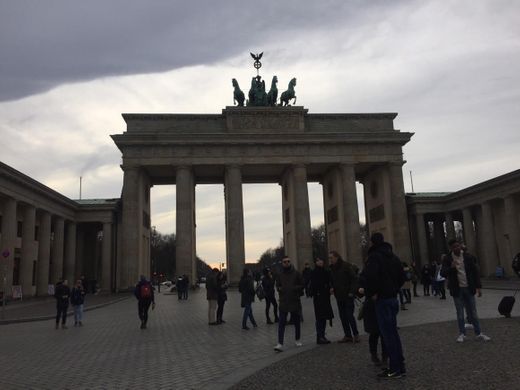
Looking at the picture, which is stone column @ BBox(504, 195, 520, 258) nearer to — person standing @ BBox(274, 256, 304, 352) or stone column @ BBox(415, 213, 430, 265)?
stone column @ BBox(415, 213, 430, 265)

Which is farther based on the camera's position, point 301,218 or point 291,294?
point 301,218

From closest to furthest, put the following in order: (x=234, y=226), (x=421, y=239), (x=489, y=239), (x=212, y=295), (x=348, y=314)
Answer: (x=348, y=314) < (x=212, y=295) < (x=489, y=239) < (x=234, y=226) < (x=421, y=239)

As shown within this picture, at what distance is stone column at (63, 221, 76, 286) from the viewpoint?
50719 millimetres

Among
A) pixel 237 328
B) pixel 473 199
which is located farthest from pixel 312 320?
pixel 473 199

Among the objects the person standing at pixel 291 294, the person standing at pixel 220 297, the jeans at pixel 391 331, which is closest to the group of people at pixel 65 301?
the person standing at pixel 220 297

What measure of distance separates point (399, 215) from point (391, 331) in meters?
44.2

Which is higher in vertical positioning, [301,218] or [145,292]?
[301,218]

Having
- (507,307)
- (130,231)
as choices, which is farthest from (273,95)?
(507,307)

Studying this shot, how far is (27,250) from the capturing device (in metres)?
40.0

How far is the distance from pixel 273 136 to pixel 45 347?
38.4m

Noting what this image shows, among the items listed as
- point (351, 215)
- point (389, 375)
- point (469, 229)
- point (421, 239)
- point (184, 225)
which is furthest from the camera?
point (421, 239)

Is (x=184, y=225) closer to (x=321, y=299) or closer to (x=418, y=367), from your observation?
(x=321, y=299)

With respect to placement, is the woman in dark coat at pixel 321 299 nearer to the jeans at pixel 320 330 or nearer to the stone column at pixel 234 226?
the jeans at pixel 320 330

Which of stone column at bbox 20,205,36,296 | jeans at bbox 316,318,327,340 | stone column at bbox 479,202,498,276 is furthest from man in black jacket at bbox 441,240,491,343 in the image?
stone column at bbox 479,202,498,276
